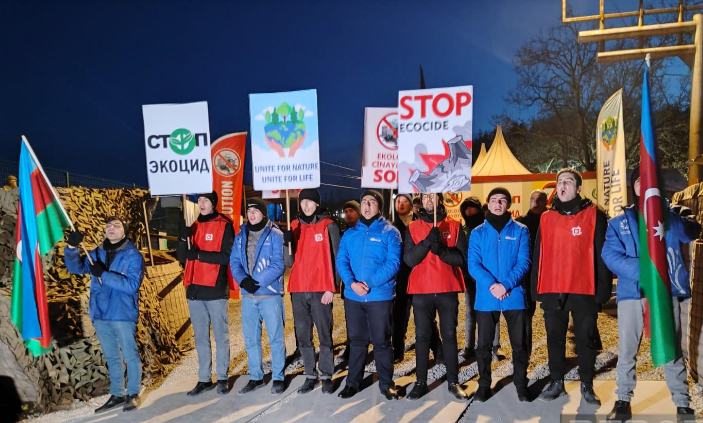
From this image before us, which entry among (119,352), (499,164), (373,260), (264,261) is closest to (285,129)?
(264,261)

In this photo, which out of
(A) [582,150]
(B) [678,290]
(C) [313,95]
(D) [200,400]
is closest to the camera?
(B) [678,290]

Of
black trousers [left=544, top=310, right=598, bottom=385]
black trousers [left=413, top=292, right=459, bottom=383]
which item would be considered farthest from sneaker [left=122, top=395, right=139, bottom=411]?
black trousers [left=544, top=310, right=598, bottom=385]

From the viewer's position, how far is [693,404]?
14.4 feet

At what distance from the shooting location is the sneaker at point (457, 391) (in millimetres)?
4738

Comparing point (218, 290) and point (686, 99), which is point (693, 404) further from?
point (686, 99)

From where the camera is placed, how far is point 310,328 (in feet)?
17.3

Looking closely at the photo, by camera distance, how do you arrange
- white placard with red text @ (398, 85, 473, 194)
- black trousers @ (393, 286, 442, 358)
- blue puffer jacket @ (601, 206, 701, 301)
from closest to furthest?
blue puffer jacket @ (601, 206, 701, 301) < white placard with red text @ (398, 85, 473, 194) < black trousers @ (393, 286, 442, 358)

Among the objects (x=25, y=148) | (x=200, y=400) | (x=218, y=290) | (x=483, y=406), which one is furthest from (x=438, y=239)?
(x=25, y=148)

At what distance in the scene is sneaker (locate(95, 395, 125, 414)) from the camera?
15.9 ft

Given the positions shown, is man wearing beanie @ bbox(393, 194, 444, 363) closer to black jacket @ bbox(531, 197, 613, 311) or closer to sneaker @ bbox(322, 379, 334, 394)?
sneaker @ bbox(322, 379, 334, 394)

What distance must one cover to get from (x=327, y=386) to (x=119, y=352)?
2.09m

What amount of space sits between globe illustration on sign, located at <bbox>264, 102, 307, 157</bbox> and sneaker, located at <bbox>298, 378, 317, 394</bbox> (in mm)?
2404

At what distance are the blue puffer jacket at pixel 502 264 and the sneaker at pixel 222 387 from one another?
269 cm

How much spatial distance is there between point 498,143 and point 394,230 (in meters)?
14.8
